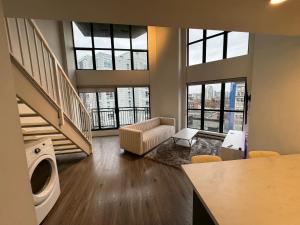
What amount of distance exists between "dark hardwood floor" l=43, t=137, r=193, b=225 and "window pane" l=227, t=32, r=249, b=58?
3.73 meters

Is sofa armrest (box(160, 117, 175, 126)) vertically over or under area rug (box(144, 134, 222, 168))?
over

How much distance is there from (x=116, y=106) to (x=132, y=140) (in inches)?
97.4

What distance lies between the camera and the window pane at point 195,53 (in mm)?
5186

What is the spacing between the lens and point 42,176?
7.07ft

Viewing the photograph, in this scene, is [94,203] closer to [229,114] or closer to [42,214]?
[42,214]

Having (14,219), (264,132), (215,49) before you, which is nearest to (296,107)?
(264,132)

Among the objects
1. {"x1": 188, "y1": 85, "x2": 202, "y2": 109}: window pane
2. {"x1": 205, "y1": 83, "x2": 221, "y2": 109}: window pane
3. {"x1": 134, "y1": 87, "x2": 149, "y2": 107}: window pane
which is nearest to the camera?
{"x1": 205, "y1": 83, "x2": 221, "y2": 109}: window pane

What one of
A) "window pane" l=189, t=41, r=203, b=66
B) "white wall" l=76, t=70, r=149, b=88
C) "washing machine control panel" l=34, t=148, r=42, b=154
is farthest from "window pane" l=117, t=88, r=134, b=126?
"washing machine control panel" l=34, t=148, r=42, b=154

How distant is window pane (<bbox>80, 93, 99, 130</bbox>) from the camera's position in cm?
568

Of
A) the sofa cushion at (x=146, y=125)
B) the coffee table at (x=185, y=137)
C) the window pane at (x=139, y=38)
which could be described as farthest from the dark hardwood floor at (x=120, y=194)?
the window pane at (x=139, y=38)

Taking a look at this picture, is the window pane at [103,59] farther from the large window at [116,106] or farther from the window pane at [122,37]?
the large window at [116,106]

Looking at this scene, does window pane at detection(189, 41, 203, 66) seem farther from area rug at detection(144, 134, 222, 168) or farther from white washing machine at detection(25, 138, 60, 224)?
white washing machine at detection(25, 138, 60, 224)

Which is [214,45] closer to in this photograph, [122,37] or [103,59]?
[122,37]

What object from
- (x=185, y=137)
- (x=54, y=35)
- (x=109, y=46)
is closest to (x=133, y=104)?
(x=109, y=46)
